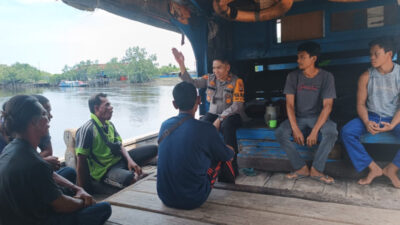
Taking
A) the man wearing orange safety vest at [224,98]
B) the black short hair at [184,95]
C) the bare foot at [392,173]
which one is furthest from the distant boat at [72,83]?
the bare foot at [392,173]

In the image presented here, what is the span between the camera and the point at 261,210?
168cm

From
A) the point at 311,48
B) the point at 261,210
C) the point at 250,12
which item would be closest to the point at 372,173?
the point at 311,48

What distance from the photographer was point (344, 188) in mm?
2428

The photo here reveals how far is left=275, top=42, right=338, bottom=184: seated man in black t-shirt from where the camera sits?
2.62 meters

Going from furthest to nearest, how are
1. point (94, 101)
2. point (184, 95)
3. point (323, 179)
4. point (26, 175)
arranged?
point (94, 101), point (323, 179), point (184, 95), point (26, 175)

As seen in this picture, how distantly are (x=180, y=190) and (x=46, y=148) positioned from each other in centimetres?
183

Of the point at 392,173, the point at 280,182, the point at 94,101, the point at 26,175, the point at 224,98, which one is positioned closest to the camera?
the point at 26,175

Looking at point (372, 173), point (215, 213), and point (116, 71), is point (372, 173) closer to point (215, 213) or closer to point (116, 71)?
point (215, 213)

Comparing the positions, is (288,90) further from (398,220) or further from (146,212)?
(146,212)

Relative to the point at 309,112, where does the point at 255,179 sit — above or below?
below

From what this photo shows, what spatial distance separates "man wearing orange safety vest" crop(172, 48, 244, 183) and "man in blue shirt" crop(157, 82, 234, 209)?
41.4 inches

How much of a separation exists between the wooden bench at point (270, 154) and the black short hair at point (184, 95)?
5.00 ft

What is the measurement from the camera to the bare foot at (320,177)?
2568 mm

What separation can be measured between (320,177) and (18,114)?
265 cm
